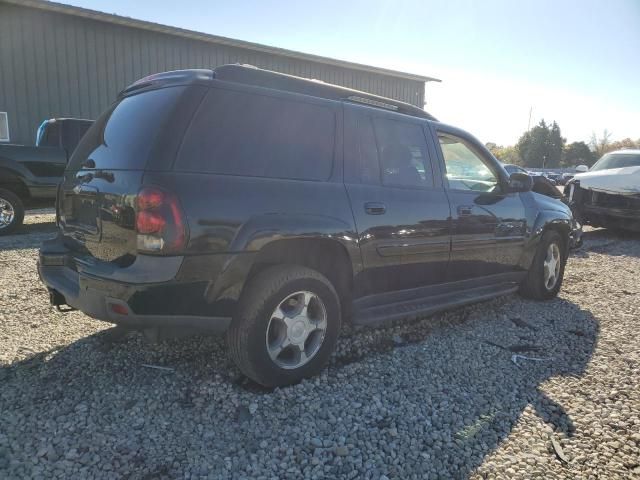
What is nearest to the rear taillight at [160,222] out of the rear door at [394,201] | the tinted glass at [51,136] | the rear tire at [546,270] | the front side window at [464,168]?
the rear door at [394,201]

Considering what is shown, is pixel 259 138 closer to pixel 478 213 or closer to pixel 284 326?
pixel 284 326

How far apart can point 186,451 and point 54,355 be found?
153 cm

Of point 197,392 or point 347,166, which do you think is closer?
point 197,392

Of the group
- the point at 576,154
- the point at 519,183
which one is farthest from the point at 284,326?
the point at 576,154

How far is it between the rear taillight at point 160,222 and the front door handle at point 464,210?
7.74ft

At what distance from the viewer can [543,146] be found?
60.6 meters

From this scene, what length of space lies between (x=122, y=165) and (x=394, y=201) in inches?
71.2

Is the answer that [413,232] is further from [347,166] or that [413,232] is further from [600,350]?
[600,350]

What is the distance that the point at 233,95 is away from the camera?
2.73 m

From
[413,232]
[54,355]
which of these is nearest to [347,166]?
[413,232]

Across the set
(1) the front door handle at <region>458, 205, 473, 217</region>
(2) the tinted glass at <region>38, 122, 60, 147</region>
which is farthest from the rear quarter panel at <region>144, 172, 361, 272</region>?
(2) the tinted glass at <region>38, 122, 60, 147</region>

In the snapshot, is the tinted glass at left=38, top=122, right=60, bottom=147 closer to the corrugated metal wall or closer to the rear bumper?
the corrugated metal wall

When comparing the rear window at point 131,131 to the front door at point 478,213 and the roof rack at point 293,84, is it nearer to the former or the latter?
the roof rack at point 293,84

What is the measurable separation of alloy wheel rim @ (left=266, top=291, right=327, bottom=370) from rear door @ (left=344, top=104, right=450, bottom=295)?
1.29 ft
